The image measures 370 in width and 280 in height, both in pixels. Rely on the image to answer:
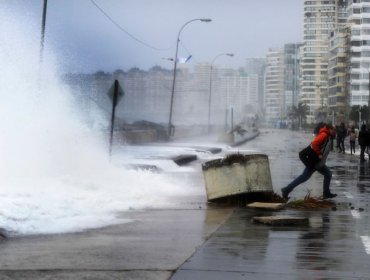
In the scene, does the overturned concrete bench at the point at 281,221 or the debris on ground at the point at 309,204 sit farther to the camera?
the debris on ground at the point at 309,204

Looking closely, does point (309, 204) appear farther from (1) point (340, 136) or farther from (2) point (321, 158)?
(1) point (340, 136)

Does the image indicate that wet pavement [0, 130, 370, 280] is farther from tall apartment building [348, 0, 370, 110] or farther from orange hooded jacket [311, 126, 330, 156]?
tall apartment building [348, 0, 370, 110]

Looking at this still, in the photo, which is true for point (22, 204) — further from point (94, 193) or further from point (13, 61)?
point (13, 61)

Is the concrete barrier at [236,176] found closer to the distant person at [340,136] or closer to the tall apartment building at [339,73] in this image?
the distant person at [340,136]

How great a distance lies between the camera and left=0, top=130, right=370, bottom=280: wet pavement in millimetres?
7000

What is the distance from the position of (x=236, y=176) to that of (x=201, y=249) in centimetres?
480

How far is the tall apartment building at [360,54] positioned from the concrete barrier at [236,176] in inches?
5787

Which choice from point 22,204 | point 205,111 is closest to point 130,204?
point 22,204

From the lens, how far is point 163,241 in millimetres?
8930

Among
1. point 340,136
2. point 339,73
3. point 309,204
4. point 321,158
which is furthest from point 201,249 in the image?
point 339,73

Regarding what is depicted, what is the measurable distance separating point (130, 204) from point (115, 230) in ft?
9.74

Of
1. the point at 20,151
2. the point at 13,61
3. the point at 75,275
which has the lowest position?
the point at 75,275

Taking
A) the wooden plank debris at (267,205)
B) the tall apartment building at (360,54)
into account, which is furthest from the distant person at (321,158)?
the tall apartment building at (360,54)

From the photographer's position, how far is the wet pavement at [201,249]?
700 centimetres
